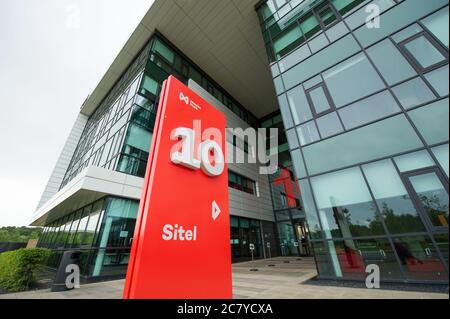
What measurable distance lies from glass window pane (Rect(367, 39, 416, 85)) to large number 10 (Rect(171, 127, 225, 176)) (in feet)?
20.4

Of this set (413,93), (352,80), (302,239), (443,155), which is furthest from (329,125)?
(302,239)

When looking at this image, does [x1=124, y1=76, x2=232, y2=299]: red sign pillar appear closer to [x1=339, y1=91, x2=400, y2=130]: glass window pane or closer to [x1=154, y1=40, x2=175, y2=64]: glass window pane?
[x1=339, y1=91, x2=400, y2=130]: glass window pane

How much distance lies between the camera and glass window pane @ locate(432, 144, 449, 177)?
4461mm

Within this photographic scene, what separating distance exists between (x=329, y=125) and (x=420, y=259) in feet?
13.9

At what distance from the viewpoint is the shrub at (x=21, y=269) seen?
632cm

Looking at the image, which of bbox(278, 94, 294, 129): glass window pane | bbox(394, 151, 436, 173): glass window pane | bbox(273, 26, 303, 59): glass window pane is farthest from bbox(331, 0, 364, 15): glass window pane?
bbox(394, 151, 436, 173): glass window pane

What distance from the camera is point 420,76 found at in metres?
5.33

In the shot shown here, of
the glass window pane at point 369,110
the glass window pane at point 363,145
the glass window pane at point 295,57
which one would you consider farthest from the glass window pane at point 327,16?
the glass window pane at point 363,145

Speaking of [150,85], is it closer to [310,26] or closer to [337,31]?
[310,26]

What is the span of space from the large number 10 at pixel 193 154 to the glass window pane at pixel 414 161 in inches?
200

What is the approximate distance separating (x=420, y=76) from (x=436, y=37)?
1.07 m

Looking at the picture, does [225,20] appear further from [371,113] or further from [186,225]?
[186,225]

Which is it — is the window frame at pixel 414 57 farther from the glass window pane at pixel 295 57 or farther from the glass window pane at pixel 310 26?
the glass window pane at pixel 310 26

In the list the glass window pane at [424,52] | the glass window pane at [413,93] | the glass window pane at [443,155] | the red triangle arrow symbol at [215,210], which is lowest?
the red triangle arrow symbol at [215,210]
